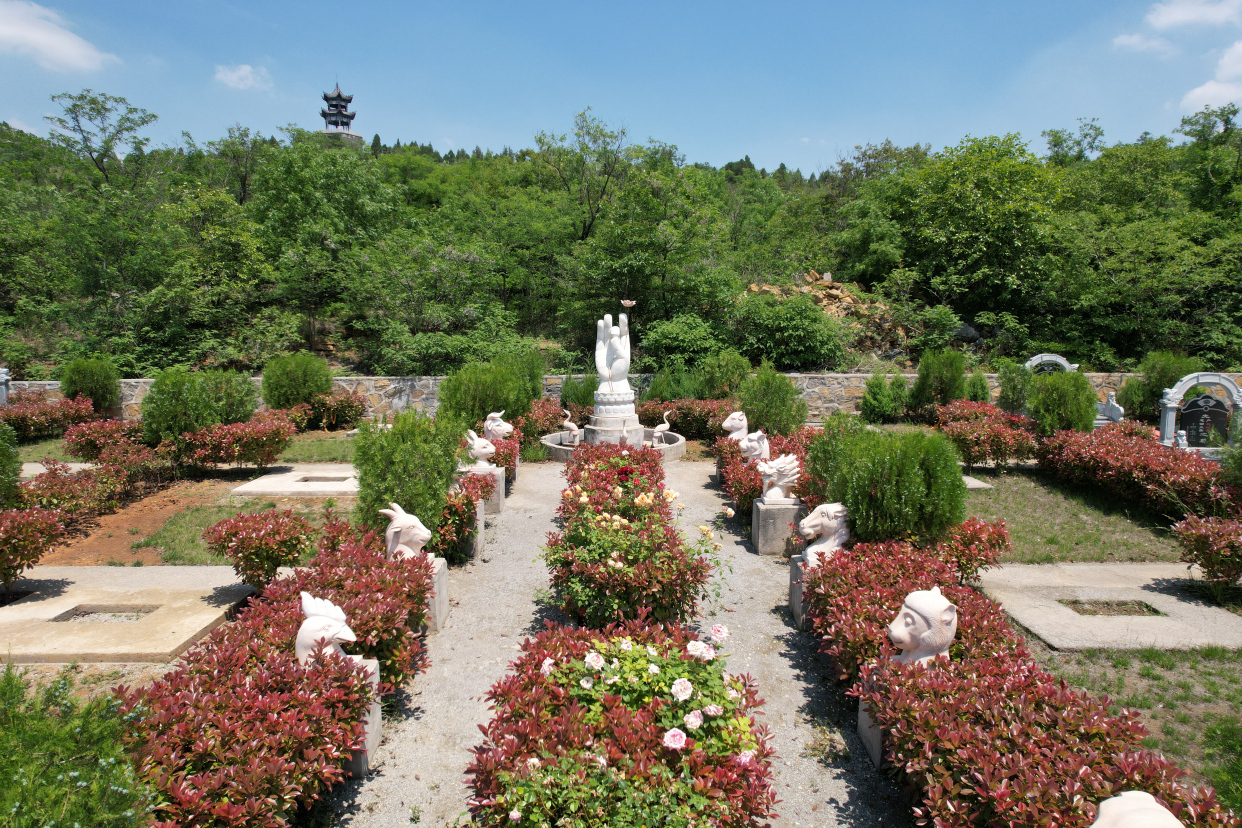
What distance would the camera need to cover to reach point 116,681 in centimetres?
378

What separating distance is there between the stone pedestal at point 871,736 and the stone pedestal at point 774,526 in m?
2.96

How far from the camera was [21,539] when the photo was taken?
470 centimetres

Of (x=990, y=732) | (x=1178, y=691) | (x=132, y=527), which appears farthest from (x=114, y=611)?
(x=1178, y=691)

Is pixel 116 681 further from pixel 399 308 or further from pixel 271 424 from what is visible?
pixel 399 308

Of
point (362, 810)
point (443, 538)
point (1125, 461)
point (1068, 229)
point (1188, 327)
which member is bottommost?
point (362, 810)

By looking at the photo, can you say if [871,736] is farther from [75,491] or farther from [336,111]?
[336,111]

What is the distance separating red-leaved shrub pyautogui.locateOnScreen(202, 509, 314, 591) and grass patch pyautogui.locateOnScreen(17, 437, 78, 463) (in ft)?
25.8

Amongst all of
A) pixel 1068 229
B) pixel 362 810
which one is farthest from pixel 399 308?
pixel 1068 229

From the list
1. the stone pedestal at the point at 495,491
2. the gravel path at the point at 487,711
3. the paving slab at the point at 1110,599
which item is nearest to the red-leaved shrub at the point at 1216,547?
the paving slab at the point at 1110,599

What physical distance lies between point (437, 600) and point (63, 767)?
309 centimetres

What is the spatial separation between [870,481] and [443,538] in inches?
155

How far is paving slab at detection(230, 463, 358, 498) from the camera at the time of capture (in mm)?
8109

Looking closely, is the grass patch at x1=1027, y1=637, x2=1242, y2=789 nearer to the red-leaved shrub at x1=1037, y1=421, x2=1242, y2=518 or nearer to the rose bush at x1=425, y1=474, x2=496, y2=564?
the red-leaved shrub at x1=1037, y1=421, x2=1242, y2=518

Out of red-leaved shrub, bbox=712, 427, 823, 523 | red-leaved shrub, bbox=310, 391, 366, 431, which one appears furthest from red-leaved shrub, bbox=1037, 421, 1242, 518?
red-leaved shrub, bbox=310, 391, 366, 431
